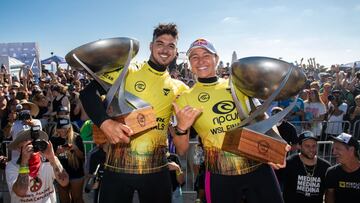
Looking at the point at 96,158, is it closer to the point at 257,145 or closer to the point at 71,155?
the point at 71,155

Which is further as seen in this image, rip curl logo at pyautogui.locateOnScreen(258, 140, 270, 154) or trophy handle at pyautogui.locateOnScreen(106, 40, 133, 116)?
trophy handle at pyautogui.locateOnScreen(106, 40, 133, 116)

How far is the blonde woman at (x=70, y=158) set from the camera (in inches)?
195

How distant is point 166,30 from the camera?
344cm

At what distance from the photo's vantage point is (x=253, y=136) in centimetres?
271

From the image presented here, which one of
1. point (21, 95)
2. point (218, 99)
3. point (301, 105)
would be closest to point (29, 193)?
point (218, 99)

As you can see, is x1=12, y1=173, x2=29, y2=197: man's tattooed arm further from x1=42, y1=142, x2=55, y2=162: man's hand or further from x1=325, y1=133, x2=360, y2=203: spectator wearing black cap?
x1=325, y1=133, x2=360, y2=203: spectator wearing black cap

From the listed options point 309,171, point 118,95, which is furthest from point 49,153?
point 309,171

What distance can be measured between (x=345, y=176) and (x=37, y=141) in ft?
12.7

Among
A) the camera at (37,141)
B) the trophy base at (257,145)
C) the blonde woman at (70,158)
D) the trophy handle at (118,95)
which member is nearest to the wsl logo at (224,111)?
the trophy base at (257,145)

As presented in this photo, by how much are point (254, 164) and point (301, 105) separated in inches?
240

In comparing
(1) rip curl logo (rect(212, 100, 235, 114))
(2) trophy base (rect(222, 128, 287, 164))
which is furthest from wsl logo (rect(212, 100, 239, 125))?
(2) trophy base (rect(222, 128, 287, 164))

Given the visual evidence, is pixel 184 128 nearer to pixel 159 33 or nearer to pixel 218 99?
pixel 218 99

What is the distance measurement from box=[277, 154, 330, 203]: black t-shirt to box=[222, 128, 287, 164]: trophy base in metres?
2.13

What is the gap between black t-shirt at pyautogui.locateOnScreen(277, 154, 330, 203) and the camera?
462cm
